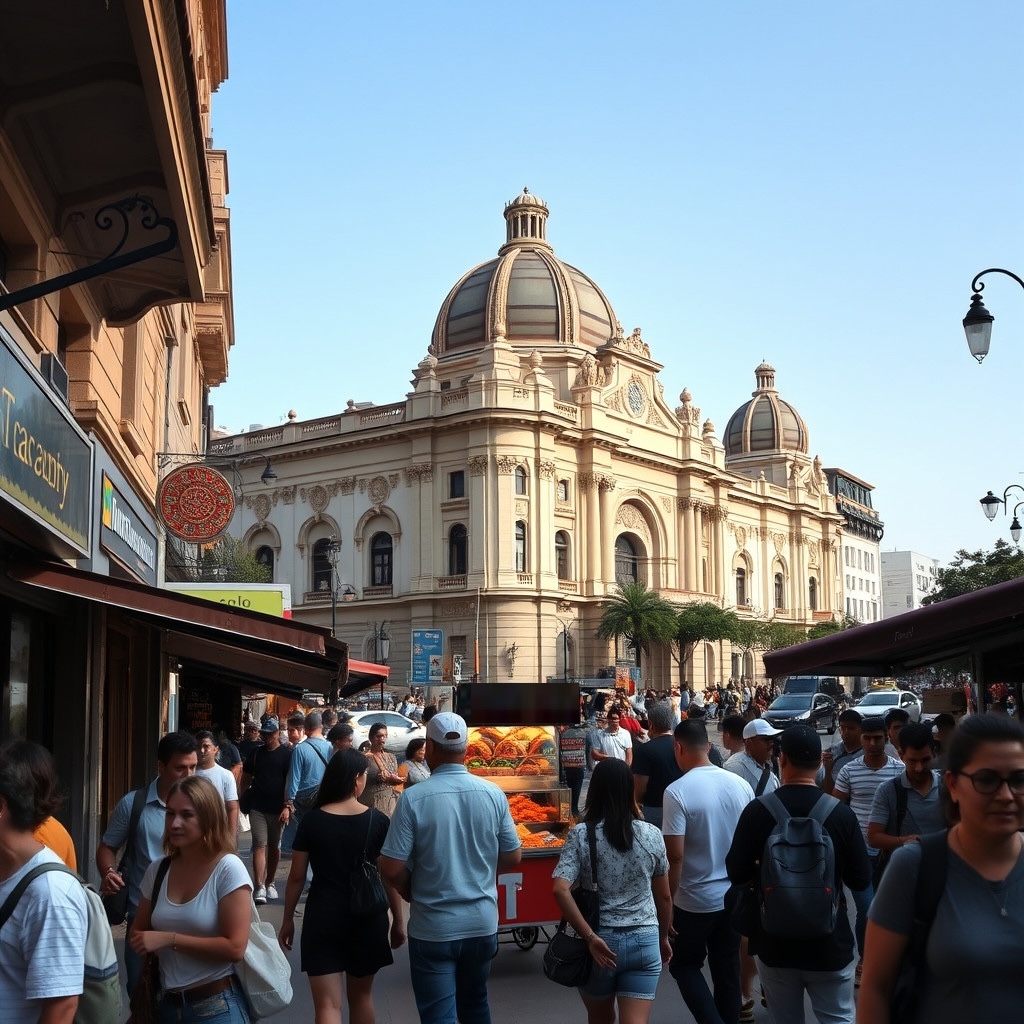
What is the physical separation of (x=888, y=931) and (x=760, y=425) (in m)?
87.2

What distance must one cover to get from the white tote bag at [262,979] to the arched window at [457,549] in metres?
51.4

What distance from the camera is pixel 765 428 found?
8844 cm

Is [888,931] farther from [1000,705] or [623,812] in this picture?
[1000,705]

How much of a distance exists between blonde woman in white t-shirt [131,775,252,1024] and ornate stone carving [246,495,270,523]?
59.4 metres

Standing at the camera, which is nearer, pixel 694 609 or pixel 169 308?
pixel 169 308

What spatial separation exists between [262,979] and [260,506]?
6011 cm

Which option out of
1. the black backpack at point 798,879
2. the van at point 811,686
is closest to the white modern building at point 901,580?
the van at point 811,686

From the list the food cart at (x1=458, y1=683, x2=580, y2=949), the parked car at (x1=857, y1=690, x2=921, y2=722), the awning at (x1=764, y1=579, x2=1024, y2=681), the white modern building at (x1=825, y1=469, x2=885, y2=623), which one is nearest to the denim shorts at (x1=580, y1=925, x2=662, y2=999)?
the awning at (x1=764, y1=579, x2=1024, y2=681)

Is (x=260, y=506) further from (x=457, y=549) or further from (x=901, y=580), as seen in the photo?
(x=901, y=580)

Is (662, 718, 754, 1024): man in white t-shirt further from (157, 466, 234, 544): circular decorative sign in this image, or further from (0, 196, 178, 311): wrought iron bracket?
(157, 466, 234, 544): circular decorative sign

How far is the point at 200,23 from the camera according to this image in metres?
18.1

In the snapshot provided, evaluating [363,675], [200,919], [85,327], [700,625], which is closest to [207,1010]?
[200,919]

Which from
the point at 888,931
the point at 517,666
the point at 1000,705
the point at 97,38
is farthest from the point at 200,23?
the point at 517,666

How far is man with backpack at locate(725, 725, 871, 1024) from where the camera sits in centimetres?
517
